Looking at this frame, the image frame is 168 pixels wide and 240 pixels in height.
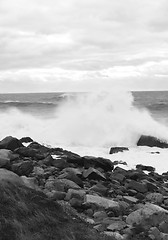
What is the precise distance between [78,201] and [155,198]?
93.5 inches

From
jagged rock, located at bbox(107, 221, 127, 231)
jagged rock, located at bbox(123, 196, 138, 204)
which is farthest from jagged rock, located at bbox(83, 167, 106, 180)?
jagged rock, located at bbox(107, 221, 127, 231)

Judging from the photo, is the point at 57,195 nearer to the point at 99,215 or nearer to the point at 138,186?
the point at 99,215

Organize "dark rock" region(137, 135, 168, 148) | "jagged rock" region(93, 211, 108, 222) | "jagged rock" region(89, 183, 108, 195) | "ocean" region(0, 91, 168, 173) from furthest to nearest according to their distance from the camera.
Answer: "dark rock" region(137, 135, 168, 148) < "ocean" region(0, 91, 168, 173) < "jagged rock" region(89, 183, 108, 195) < "jagged rock" region(93, 211, 108, 222)

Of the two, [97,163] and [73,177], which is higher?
[73,177]

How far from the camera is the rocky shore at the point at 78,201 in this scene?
4.46 metres

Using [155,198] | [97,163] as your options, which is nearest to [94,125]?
[97,163]

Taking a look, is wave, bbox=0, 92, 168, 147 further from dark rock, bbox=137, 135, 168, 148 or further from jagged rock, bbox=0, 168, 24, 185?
jagged rock, bbox=0, 168, 24, 185

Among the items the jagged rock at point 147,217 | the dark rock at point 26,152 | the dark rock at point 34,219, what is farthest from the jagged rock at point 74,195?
the dark rock at point 26,152

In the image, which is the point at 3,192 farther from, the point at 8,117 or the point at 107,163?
the point at 8,117

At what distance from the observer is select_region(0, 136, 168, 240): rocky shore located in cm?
446

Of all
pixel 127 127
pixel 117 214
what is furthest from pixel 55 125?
pixel 117 214

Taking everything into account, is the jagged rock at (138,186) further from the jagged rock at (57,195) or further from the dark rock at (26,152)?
the dark rock at (26,152)

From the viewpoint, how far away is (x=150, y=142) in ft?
60.4

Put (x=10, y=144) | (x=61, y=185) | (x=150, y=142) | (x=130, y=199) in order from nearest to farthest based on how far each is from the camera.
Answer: (x=61, y=185), (x=130, y=199), (x=10, y=144), (x=150, y=142)
